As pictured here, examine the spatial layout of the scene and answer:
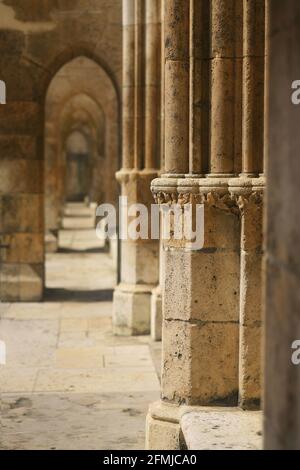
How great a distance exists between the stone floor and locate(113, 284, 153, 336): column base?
0.14 m

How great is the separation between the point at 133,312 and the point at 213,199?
15.1ft

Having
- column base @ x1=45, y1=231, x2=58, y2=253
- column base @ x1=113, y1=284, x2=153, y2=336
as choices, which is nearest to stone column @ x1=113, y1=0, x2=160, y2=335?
column base @ x1=113, y1=284, x2=153, y2=336

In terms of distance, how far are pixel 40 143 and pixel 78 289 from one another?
87.8 inches

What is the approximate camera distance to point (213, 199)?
4.50 m

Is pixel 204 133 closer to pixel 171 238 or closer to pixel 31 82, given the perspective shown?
pixel 171 238

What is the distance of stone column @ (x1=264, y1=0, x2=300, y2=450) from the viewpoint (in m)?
2.11

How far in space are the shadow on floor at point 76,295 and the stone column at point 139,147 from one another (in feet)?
7.00

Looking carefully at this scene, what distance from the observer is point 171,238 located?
15.3ft

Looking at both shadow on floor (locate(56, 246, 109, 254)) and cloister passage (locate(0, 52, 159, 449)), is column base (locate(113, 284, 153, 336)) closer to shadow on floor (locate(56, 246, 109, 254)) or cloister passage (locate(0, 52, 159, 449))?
cloister passage (locate(0, 52, 159, 449))

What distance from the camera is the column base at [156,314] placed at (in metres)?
8.47

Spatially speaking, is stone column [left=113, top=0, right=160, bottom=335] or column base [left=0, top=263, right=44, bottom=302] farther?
column base [left=0, top=263, right=44, bottom=302]

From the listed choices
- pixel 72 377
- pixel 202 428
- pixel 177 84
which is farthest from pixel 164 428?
pixel 72 377

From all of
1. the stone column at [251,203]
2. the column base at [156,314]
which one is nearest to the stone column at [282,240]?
the stone column at [251,203]
